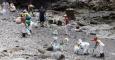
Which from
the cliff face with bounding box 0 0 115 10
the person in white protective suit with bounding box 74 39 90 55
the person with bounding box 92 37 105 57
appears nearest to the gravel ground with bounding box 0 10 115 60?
the person in white protective suit with bounding box 74 39 90 55

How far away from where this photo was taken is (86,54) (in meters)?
33.0

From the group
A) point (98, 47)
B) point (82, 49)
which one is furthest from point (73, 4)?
point (98, 47)

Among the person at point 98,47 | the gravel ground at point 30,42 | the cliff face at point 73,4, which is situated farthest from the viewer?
the cliff face at point 73,4

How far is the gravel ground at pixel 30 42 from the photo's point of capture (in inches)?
1222

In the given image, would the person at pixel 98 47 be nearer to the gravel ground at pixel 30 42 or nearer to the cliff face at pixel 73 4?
the gravel ground at pixel 30 42

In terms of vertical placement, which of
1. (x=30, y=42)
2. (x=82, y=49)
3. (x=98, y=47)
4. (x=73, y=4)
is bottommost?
(x=73, y=4)

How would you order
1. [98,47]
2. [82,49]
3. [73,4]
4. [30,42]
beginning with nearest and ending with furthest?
[98,47] → [82,49] → [30,42] → [73,4]

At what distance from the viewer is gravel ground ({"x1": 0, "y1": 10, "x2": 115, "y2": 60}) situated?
3105 centimetres

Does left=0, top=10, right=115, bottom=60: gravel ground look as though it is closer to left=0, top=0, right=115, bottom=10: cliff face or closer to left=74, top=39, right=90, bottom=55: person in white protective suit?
left=74, top=39, right=90, bottom=55: person in white protective suit

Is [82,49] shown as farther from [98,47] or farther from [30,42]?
[30,42]

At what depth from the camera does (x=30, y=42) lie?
1412 inches

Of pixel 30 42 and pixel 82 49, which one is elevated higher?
pixel 82 49

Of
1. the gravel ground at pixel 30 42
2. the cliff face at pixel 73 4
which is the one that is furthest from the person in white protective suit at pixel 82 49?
the cliff face at pixel 73 4

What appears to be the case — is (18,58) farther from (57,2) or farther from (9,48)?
(57,2)
